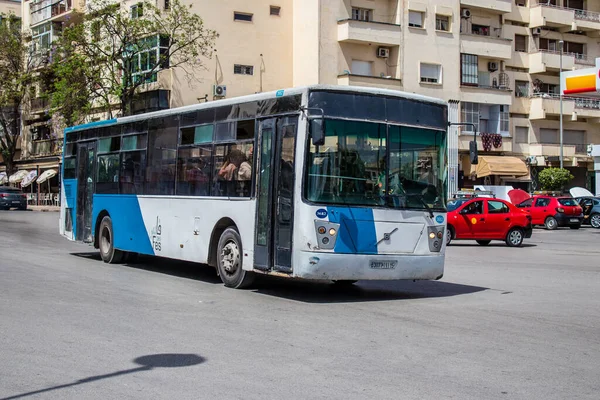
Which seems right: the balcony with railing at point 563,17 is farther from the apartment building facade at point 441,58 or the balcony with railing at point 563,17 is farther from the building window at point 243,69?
the building window at point 243,69

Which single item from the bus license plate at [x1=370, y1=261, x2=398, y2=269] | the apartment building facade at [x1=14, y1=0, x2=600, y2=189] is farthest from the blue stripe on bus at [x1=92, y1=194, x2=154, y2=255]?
the apartment building facade at [x1=14, y1=0, x2=600, y2=189]

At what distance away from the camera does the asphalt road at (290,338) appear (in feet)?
22.3

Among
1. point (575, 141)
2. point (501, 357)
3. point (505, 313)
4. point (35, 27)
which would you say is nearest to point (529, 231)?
point (505, 313)

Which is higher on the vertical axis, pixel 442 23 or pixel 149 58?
pixel 442 23

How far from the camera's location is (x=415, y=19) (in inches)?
1997

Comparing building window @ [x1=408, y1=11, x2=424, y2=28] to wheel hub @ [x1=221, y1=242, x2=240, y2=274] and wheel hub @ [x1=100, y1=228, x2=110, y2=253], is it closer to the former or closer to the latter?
wheel hub @ [x1=100, y1=228, x2=110, y2=253]

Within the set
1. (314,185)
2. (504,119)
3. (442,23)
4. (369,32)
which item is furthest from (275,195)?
(504,119)

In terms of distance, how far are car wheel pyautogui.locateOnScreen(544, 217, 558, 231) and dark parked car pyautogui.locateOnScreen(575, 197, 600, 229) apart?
3.33 meters

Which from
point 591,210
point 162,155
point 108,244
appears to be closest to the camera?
point 162,155

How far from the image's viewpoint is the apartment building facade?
4809cm

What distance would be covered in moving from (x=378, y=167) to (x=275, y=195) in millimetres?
1595

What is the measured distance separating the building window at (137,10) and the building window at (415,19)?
16.1 metres

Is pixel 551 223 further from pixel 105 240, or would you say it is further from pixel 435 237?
pixel 435 237

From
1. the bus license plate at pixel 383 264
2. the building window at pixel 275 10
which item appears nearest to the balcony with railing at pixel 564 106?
the building window at pixel 275 10
